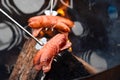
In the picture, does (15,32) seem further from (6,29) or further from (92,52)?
(92,52)

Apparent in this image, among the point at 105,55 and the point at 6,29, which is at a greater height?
the point at 6,29

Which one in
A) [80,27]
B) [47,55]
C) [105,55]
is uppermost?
[47,55]

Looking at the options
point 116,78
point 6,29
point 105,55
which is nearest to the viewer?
point 116,78

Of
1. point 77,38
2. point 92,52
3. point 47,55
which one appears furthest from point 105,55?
point 47,55

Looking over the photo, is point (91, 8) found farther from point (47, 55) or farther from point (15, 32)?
point (47, 55)

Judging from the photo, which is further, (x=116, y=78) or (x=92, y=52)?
(x=92, y=52)

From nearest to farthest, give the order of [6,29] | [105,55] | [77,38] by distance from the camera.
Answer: [6,29]
[77,38]
[105,55]
